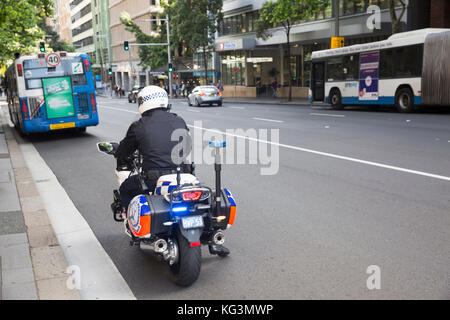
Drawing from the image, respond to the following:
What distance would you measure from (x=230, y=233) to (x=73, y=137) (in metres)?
12.2

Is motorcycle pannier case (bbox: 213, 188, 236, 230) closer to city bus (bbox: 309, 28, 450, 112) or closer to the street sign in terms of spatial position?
city bus (bbox: 309, 28, 450, 112)

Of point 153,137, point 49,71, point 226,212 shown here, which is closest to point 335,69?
point 49,71

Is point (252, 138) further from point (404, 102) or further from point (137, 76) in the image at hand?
point (137, 76)

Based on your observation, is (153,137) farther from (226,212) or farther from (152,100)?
(226,212)

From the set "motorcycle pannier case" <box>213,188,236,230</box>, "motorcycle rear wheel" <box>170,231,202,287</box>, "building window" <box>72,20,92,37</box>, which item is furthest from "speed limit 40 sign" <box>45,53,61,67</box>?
"building window" <box>72,20,92,37</box>

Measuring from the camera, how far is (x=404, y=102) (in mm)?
21781

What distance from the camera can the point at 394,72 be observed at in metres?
22.0

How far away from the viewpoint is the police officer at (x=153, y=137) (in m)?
4.63

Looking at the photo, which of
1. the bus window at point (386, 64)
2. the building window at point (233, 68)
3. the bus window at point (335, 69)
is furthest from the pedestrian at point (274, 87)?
the bus window at point (386, 64)

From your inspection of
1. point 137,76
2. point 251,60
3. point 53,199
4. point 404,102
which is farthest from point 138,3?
point 53,199

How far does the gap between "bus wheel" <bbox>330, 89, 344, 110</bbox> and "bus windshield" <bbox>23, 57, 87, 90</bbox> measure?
14.6 meters

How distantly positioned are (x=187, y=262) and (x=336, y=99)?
23589 millimetres

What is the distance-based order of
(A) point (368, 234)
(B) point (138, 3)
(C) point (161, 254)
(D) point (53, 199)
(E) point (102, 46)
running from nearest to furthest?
(C) point (161, 254) < (A) point (368, 234) < (D) point (53, 199) < (B) point (138, 3) < (E) point (102, 46)

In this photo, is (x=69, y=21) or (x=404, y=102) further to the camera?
(x=69, y=21)
